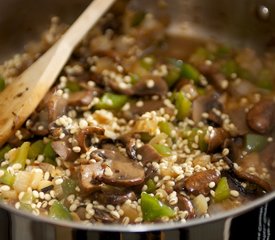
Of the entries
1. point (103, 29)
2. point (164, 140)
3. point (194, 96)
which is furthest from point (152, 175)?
point (103, 29)

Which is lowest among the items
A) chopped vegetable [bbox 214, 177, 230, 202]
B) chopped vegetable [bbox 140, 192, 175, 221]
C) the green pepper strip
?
chopped vegetable [bbox 214, 177, 230, 202]

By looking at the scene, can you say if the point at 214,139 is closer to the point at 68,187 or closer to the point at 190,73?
the point at 190,73

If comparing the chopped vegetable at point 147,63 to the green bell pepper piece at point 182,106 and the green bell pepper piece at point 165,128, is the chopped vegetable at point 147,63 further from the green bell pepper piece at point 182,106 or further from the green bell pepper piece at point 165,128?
the green bell pepper piece at point 165,128

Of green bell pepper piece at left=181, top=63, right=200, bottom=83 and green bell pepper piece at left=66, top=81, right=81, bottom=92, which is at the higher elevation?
green bell pepper piece at left=66, top=81, right=81, bottom=92

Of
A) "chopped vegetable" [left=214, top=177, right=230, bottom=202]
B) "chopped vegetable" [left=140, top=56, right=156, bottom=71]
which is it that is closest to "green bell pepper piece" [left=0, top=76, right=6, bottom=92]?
"chopped vegetable" [left=140, top=56, right=156, bottom=71]

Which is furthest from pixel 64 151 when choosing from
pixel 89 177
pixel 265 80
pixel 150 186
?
pixel 265 80

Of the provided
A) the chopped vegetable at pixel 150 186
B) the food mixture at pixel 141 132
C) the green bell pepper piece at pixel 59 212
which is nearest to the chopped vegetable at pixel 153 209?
the food mixture at pixel 141 132

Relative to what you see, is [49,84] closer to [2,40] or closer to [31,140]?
[31,140]

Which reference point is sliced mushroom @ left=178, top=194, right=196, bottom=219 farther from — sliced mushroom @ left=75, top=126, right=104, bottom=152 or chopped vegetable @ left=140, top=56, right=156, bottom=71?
chopped vegetable @ left=140, top=56, right=156, bottom=71
